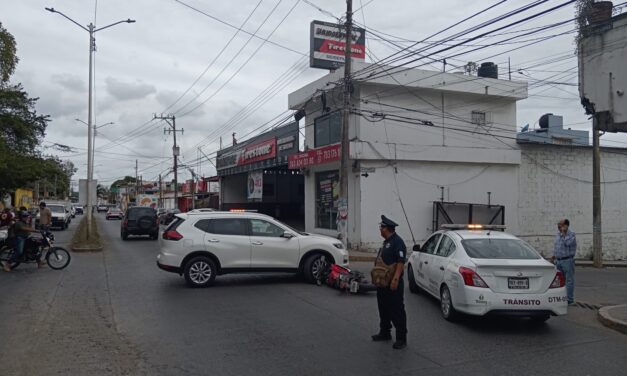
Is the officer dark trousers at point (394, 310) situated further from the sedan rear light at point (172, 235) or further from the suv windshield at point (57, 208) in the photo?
the suv windshield at point (57, 208)

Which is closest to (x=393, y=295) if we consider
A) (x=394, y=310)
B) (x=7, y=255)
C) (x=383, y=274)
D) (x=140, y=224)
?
(x=394, y=310)

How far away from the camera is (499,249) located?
8953mm

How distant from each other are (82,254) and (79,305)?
10277 millimetres

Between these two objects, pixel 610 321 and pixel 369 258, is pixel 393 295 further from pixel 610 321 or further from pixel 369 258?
pixel 369 258

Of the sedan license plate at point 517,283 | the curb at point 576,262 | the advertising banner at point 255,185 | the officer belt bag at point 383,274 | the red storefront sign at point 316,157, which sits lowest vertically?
the curb at point 576,262

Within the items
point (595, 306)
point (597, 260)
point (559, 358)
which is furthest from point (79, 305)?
point (597, 260)

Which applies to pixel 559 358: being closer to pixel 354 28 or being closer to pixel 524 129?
pixel 354 28

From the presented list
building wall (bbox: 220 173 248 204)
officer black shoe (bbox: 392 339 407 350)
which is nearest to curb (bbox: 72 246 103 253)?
officer black shoe (bbox: 392 339 407 350)

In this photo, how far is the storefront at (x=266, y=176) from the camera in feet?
96.7

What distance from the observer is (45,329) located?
7.93 meters

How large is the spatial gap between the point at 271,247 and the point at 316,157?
1208 cm

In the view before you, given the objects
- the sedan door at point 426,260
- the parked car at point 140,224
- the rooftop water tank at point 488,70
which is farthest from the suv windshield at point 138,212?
the sedan door at point 426,260

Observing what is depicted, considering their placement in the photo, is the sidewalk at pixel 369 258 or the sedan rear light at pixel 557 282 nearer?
the sedan rear light at pixel 557 282

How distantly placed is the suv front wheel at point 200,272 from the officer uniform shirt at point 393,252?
553cm
